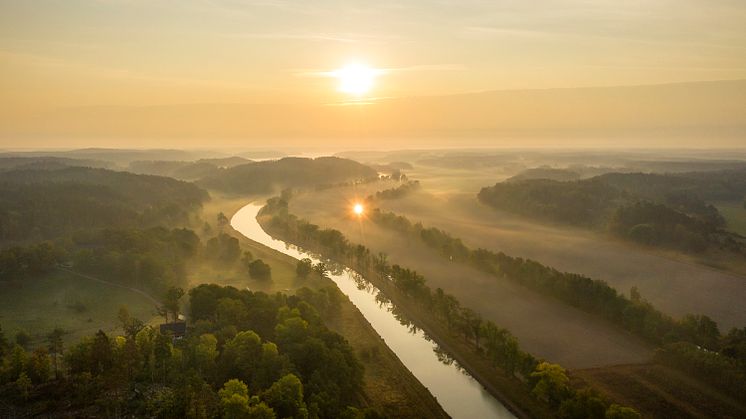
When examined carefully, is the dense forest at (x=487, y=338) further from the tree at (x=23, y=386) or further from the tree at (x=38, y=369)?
the tree at (x=38, y=369)

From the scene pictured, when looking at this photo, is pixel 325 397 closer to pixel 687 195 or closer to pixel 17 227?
pixel 17 227

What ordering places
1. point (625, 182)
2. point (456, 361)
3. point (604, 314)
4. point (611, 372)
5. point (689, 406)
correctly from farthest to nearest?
point (625, 182) → point (604, 314) → point (456, 361) → point (611, 372) → point (689, 406)

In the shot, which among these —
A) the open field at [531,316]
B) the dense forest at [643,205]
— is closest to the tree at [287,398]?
the open field at [531,316]

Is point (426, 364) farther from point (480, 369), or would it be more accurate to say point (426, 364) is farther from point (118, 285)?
point (118, 285)

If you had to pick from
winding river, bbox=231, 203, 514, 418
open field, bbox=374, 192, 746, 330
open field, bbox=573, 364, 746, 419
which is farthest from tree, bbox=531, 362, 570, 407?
open field, bbox=374, 192, 746, 330

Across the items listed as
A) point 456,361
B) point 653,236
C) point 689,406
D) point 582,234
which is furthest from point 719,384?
point 582,234
